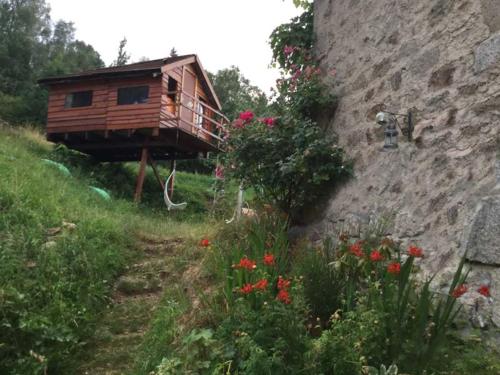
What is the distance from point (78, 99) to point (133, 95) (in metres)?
2.10

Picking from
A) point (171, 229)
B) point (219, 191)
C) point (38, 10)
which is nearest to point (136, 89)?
point (171, 229)

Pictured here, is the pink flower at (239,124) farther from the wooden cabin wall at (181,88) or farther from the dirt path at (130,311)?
the wooden cabin wall at (181,88)

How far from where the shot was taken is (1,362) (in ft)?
10.2

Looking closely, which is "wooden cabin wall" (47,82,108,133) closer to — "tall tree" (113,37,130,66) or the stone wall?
the stone wall

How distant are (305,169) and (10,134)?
12450 mm

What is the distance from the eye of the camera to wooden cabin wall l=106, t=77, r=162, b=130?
12969mm

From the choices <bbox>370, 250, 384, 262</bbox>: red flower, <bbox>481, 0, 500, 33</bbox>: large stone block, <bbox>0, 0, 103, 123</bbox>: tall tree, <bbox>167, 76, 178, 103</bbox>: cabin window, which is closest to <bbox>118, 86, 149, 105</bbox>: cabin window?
<bbox>167, 76, 178, 103</bbox>: cabin window

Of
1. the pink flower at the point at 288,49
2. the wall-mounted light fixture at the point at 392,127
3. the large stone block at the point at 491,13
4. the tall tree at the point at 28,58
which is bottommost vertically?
the wall-mounted light fixture at the point at 392,127

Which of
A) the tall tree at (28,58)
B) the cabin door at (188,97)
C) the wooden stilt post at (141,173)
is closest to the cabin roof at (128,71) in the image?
the cabin door at (188,97)

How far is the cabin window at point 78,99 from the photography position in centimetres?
1434

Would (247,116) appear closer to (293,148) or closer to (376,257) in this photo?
(293,148)

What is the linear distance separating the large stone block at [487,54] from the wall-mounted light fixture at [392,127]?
66cm

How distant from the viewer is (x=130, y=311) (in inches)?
169

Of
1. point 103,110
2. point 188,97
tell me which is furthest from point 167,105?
point 188,97
